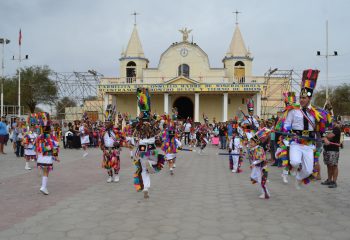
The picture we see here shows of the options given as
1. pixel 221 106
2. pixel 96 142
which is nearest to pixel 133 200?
pixel 96 142

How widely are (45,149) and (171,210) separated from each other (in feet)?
11.5

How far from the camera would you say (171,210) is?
634 cm

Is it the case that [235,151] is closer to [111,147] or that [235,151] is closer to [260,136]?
[260,136]

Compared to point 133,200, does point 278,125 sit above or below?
above

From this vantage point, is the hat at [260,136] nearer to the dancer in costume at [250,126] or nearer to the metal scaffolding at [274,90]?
the dancer in costume at [250,126]

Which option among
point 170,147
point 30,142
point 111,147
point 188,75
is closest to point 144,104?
point 111,147

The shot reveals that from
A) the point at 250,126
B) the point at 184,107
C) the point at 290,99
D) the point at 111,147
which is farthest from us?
the point at 184,107

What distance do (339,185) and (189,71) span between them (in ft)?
108

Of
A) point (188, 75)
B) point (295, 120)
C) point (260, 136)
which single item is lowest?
point (260, 136)

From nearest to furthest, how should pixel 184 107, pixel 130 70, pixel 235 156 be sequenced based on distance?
pixel 235 156 → pixel 184 107 → pixel 130 70

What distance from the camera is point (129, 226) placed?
17.6 feet

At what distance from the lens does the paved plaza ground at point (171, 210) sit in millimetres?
5043

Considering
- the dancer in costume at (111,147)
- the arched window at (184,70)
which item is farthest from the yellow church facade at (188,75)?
the dancer in costume at (111,147)

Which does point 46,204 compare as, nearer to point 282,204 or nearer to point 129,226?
point 129,226
